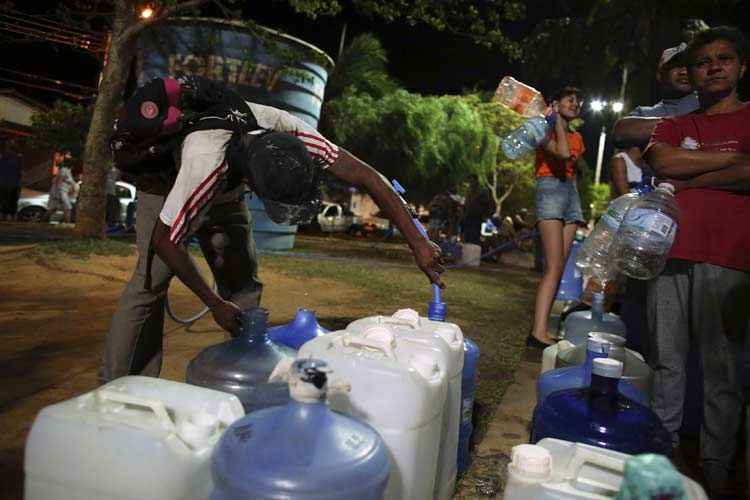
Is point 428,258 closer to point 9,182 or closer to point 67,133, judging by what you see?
point 9,182

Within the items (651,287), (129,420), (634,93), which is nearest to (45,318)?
(129,420)

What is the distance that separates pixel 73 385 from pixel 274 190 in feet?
6.49

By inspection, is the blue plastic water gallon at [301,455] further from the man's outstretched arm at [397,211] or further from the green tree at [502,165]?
the green tree at [502,165]

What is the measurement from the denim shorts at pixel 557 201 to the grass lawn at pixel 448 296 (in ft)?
3.69

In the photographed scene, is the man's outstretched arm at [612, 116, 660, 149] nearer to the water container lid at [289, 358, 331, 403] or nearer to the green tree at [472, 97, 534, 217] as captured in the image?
the water container lid at [289, 358, 331, 403]

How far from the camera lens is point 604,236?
456 centimetres

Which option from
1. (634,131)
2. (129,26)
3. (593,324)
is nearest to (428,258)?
(593,324)

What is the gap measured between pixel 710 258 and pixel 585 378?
2.57 ft

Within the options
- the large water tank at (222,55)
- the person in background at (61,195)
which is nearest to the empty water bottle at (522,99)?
the large water tank at (222,55)

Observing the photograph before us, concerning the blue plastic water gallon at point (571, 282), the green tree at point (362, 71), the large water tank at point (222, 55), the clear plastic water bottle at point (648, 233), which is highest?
the green tree at point (362, 71)

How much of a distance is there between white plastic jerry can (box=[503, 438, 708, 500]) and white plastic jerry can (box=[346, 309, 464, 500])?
0.60 m

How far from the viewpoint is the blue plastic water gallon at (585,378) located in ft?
7.22

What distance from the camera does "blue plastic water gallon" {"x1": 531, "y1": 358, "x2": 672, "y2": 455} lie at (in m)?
1.81

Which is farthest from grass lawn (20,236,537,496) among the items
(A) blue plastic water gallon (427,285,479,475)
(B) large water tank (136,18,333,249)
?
(B) large water tank (136,18,333,249)
